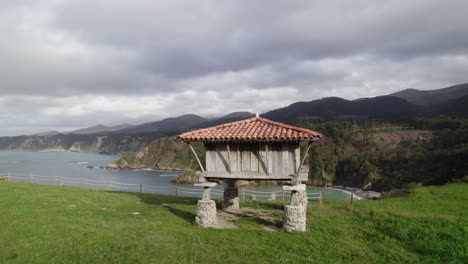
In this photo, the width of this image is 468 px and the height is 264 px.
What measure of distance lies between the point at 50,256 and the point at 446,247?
16691 millimetres

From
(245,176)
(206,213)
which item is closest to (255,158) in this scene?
(245,176)

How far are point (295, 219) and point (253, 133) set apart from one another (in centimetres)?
476

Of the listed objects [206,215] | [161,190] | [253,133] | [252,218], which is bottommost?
[161,190]

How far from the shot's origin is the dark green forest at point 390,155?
98.1 m

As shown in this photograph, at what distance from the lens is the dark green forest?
3861 inches

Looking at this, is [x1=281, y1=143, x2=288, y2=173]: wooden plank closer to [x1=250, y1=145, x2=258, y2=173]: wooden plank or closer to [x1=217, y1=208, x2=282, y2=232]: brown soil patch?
[x1=250, y1=145, x2=258, y2=173]: wooden plank

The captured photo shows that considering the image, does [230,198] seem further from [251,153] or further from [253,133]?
[253,133]

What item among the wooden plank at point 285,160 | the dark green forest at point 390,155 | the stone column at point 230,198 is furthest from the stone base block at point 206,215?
the dark green forest at point 390,155

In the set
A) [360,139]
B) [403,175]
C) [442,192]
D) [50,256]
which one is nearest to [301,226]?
[50,256]

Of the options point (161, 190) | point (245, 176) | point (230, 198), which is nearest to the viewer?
point (245, 176)

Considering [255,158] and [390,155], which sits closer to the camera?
[255,158]

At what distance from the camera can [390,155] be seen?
133m

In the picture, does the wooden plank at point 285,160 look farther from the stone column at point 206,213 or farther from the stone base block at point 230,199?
the stone base block at point 230,199

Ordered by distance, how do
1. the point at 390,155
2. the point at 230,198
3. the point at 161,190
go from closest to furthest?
1. the point at 230,198
2. the point at 161,190
3. the point at 390,155
